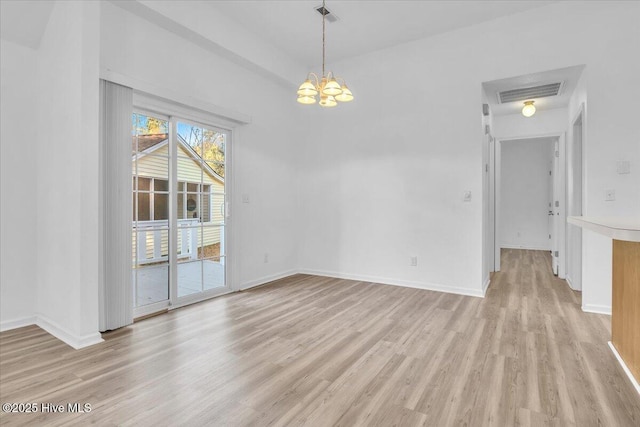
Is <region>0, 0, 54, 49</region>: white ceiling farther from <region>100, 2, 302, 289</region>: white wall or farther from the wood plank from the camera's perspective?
the wood plank

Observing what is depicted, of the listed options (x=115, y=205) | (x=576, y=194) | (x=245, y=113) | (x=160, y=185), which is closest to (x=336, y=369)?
(x=115, y=205)

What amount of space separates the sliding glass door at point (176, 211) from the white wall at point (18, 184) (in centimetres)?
87

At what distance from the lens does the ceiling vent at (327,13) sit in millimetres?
3828

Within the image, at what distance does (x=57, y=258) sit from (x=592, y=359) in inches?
170

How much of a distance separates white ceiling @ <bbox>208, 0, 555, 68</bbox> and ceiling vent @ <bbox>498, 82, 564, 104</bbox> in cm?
104

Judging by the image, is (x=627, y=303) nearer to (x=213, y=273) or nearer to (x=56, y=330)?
(x=213, y=273)

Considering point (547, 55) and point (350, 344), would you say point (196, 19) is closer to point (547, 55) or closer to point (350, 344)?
point (350, 344)

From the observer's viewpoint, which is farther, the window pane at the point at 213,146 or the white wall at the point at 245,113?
the window pane at the point at 213,146

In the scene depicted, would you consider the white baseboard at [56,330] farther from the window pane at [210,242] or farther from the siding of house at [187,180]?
the window pane at [210,242]

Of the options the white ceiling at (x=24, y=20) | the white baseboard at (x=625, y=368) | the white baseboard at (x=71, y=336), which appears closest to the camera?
the white baseboard at (x=625, y=368)

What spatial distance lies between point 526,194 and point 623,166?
5.42 m

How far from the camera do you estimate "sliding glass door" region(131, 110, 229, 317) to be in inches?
136

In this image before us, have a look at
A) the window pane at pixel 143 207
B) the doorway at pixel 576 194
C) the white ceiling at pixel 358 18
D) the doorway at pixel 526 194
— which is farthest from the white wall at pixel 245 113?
the doorway at pixel 526 194

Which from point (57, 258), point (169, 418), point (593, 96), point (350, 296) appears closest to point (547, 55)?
point (593, 96)
